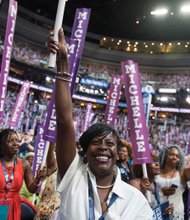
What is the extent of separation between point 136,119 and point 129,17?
101 ft

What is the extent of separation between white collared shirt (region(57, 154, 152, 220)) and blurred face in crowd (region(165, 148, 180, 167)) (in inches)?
67.4

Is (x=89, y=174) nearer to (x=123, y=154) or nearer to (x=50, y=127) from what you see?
(x=50, y=127)

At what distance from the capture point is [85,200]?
1.49 m

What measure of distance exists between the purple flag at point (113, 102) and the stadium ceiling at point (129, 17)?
789 inches

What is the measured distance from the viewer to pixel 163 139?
24.4 m

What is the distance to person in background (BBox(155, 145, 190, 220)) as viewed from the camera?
9.65 ft

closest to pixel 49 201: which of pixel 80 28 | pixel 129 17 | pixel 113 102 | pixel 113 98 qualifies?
pixel 80 28

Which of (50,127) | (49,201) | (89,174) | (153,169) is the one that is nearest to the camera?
(89,174)

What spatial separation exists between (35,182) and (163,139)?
72.0ft

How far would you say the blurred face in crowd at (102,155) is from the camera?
1.61 metres

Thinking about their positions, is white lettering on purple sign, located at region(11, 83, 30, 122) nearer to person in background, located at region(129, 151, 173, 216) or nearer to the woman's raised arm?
person in background, located at region(129, 151, 173, 216)

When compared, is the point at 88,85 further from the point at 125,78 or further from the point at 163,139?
the point at 125,78

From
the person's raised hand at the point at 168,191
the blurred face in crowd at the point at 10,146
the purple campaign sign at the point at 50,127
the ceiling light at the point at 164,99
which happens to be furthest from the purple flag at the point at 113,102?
the ceiling light at the point at 164,99

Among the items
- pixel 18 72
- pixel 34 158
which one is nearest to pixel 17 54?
pixel 18 72
